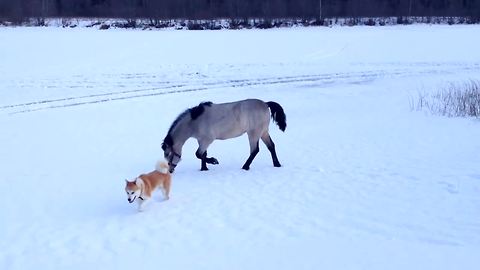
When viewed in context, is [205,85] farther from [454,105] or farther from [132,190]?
[132,190]

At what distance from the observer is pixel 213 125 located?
10.5 m

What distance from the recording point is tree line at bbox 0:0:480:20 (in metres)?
53.9

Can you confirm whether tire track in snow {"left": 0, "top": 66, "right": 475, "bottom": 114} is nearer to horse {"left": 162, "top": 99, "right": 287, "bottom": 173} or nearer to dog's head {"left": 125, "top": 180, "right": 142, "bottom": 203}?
horse {"left": 162, "top": 99, "right": 287, "bottom": 173}

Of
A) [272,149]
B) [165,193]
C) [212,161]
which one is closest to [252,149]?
[272,149]

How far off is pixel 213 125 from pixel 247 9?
153 feet

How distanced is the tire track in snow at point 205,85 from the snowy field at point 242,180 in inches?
3.5

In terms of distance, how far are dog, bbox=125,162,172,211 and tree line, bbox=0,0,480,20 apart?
45610mm

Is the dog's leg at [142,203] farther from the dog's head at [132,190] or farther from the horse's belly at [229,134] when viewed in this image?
the horse's belly at [229,134]

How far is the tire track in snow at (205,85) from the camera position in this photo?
19344 millimetres

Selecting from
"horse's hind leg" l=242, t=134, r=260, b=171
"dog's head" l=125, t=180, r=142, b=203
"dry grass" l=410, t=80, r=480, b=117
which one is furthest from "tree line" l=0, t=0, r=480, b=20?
"dog's head" l=125, t=180, r=142, b=203

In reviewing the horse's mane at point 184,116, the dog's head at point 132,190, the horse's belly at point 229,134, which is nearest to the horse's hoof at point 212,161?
the horse's belly at point 229,134

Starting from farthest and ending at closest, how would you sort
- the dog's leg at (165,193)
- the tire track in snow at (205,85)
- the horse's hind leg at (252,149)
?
the tire track in snow at (205,85), the horse's hind leg at (252,149), the dog's leg at (165,193)

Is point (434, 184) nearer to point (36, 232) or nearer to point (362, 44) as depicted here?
point (36, 232)

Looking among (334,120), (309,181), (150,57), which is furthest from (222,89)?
(309,181)
